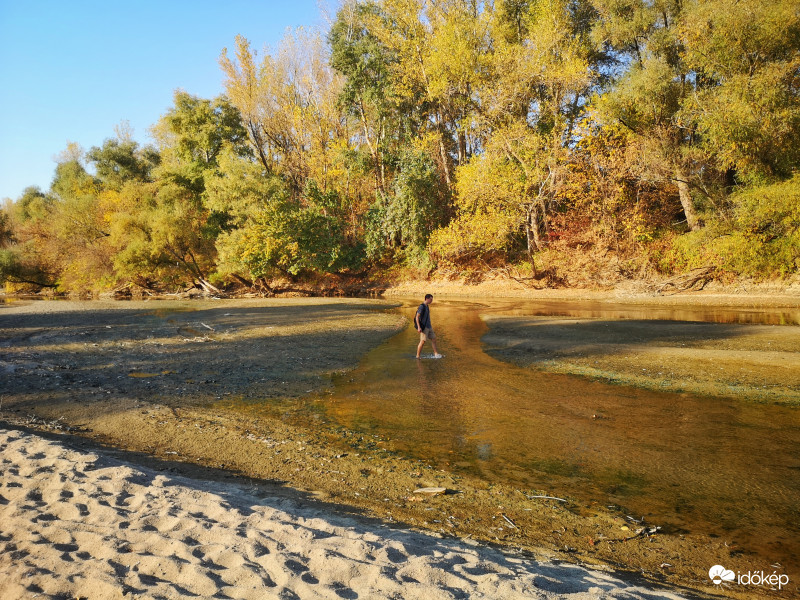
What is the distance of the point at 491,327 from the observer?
18203 mm

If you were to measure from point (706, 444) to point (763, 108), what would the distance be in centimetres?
2158

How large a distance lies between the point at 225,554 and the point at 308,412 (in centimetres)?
479

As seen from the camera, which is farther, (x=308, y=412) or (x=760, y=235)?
(x=760, y=235)

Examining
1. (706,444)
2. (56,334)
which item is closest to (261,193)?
(56,334)

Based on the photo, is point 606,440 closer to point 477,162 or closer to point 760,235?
point 760,235

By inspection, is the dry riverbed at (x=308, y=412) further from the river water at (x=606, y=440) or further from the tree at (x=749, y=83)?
the tree at (x=749, y=83)

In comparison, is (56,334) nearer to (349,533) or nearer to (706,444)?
(349,533)

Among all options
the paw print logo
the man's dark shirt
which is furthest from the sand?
the man's dark shirt

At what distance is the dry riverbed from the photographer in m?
4.67

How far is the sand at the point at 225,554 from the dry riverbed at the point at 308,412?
2.16ft

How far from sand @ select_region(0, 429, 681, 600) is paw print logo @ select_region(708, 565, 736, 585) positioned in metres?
0.76

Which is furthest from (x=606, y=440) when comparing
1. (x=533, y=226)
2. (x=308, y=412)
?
(x=533, y=226)

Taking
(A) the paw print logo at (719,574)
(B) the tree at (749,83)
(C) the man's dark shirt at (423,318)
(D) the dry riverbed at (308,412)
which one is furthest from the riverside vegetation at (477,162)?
(A) the paw print logo at (719,574)

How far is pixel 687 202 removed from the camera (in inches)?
1099
